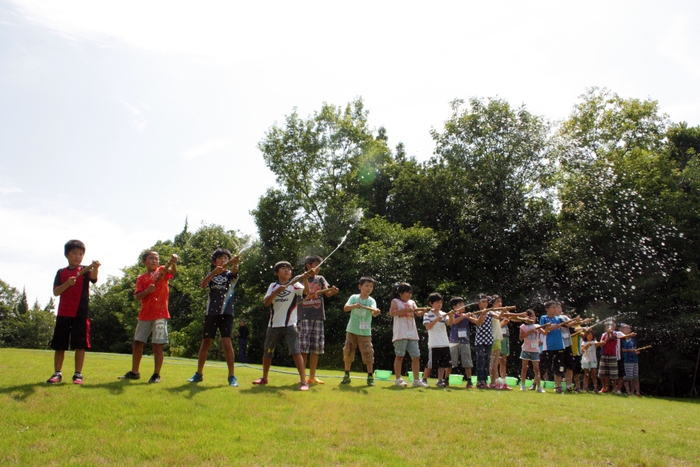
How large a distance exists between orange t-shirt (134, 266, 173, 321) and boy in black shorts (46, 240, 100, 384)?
0.73 meters

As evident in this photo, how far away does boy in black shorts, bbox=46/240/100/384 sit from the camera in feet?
23.7

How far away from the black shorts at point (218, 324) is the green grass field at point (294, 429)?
0.77 m

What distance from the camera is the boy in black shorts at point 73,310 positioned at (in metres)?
7.23

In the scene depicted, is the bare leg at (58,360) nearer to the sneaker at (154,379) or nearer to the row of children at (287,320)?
the row of children at (287,320)

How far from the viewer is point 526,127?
33719 millimetres

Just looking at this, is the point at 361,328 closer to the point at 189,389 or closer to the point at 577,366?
the point at 189,389

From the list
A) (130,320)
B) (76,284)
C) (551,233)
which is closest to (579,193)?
(551,233)

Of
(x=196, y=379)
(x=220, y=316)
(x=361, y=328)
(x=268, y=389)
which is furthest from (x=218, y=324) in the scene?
(x=361, y=328)

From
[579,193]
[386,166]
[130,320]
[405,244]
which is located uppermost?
[386,166]

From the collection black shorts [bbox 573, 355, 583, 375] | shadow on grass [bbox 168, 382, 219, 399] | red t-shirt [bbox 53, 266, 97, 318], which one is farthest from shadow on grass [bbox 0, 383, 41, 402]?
black shorts [bbox 573, 355, 583, 375]

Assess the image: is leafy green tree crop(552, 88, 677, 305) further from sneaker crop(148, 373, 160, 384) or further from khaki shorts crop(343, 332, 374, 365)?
sneaker crop(148, 373, 160, 384)

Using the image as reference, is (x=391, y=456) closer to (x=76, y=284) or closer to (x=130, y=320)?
(x=76, y=284)

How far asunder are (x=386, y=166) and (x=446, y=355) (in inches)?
1097

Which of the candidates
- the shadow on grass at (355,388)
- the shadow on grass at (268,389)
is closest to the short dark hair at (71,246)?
the shadow on grass at (268,389)
